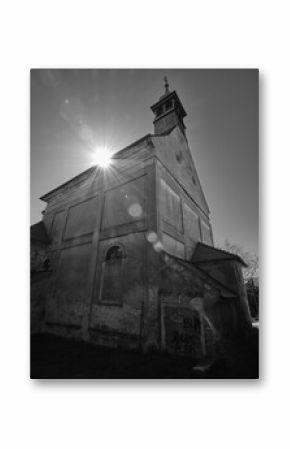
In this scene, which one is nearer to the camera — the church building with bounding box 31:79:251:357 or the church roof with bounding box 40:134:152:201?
the church building with bounding box 31:79:251:357

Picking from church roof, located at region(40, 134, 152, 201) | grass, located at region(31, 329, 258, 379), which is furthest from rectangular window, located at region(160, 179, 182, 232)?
grass, located at region(31, 329, 258, 379)

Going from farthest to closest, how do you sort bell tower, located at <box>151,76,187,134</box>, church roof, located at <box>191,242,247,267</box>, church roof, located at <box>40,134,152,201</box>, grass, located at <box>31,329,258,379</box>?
1. bell tower, located at <box>151,76,187,134</box>
2. church roof, located at <box>191,242,247,267</box>
3. church roof, located at <box>40,134,152,201</box>
4. grass, located at <box>31,329,258,379</box>

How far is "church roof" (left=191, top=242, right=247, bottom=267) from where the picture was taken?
6469 millimetres

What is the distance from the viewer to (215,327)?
3.76 metres

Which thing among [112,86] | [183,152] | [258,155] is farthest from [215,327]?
[183,152]

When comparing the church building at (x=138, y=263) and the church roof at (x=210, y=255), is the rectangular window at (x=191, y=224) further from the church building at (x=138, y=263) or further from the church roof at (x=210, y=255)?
the church roof at (x=210, y=255)

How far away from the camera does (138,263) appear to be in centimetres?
505

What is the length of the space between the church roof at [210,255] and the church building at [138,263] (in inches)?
1.4

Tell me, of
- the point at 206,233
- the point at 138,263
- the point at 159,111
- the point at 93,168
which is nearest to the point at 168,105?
the point at 159,111

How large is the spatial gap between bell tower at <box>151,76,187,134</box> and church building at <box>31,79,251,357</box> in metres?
0.06

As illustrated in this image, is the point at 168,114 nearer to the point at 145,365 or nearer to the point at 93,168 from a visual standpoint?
the point at 93,168

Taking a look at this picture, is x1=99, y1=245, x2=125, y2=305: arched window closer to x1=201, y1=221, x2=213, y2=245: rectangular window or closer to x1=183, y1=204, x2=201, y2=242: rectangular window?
x1=183, y1=204, x2=201, y2=242: rectangular window

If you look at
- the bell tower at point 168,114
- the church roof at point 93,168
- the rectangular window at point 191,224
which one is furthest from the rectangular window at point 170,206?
the bell tower at point 168,114
